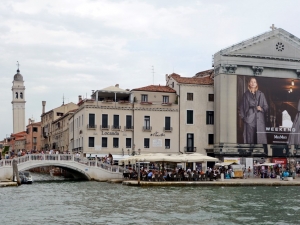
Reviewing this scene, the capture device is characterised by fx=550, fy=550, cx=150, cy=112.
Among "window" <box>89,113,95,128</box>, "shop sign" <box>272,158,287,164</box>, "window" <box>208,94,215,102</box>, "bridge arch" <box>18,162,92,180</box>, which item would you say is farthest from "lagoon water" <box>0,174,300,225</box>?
"window" <box>208,94,215,102</box>

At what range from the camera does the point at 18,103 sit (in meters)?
122

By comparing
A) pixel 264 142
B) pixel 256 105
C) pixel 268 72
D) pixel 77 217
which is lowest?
pixel 77 217

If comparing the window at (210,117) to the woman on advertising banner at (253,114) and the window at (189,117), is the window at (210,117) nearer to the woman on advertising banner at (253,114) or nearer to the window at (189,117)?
the window at (189,117)

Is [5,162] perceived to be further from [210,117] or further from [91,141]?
[210,117]

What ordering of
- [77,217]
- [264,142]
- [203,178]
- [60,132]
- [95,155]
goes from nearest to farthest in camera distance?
[77,217] → [203,178] → [95,155] → [264,142] → [60,132]

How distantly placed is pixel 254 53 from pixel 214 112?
6945 millimetres

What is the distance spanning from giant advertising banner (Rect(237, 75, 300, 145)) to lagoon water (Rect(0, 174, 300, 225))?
18.9 meters

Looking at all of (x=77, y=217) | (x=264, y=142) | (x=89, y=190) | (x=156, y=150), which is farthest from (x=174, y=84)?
(x=77, y=217)

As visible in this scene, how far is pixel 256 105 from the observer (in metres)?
53.8

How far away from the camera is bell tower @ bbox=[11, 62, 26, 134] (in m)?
122

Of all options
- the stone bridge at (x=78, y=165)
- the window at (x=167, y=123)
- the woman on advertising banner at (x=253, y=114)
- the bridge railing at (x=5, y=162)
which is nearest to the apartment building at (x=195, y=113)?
the window at (x=167, y=123)

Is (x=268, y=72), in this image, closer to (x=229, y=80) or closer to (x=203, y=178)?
(x=229, y=80)

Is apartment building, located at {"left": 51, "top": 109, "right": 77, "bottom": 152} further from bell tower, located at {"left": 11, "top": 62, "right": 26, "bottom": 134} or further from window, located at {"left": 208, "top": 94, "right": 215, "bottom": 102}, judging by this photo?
bell tower, located at {"left": 11, "top": 62, "right": 26, "bottom": 134}

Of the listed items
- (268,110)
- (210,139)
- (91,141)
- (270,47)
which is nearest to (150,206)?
(91,141)
